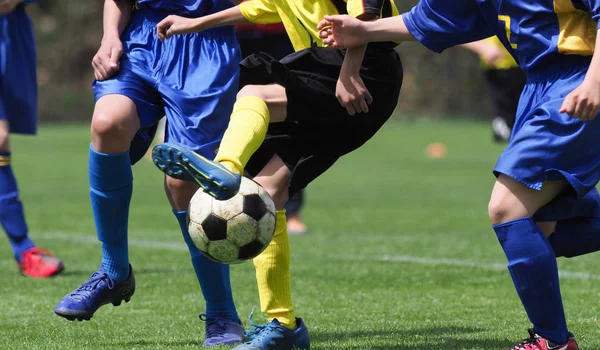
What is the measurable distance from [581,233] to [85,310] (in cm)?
191

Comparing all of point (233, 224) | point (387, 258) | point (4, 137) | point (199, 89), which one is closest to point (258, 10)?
point (199, 89)

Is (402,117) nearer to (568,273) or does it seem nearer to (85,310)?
(568,273)

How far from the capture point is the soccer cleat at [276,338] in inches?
150

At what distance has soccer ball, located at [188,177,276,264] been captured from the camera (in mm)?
3506

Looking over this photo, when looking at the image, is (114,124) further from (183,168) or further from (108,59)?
(183,168)

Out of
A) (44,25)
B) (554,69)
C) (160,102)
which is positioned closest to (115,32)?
(160,102)

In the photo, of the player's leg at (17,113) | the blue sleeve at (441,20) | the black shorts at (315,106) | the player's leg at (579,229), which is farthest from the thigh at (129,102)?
the player's leg at (17,113)

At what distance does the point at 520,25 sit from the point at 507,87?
15.1ft

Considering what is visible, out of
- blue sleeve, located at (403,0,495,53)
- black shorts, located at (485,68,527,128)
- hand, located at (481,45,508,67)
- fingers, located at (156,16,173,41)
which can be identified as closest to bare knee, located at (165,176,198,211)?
fingers, located at (156,16,173,41)

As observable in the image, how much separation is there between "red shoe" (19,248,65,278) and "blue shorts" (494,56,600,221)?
3.69m

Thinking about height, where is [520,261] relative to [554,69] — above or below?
below

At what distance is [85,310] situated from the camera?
164 inches

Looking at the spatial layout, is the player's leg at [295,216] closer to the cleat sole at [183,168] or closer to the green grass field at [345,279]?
the green grass field at [345,279]

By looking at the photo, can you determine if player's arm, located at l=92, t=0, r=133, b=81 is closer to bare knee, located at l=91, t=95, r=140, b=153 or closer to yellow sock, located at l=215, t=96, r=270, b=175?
bare knee, located at l=91, t=95, r=140, b=153
